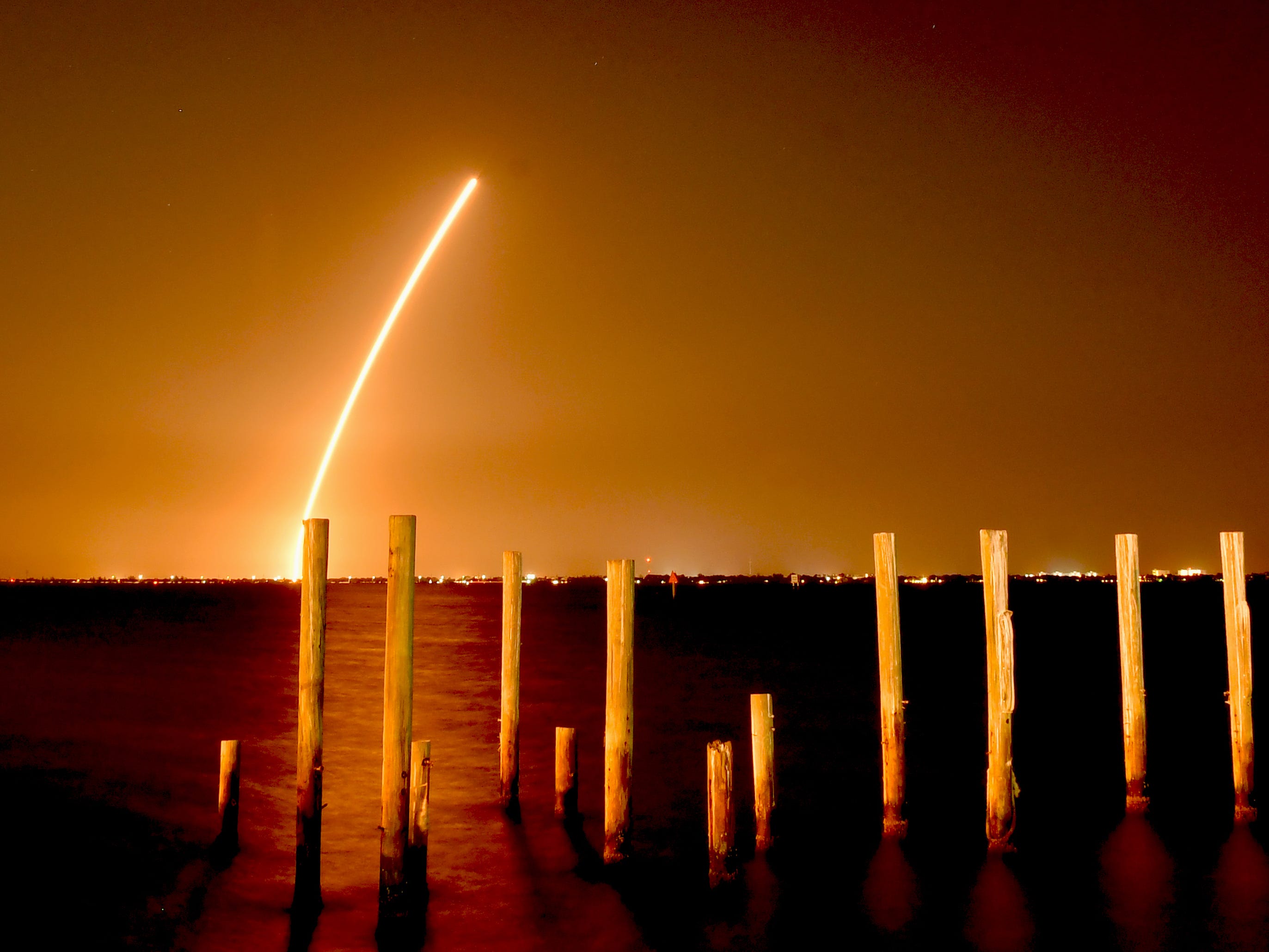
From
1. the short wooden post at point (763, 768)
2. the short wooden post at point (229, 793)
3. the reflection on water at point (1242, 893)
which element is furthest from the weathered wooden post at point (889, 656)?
the short wooden post at point (229, 793)

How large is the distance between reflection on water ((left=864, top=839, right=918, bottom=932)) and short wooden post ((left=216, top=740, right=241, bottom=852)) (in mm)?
5281

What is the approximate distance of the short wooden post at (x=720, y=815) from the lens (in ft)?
22.7

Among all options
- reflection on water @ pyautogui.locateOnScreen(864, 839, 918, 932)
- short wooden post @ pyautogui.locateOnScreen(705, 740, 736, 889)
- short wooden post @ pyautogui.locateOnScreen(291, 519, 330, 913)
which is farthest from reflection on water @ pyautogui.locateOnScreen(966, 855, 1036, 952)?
short wooden post @ pyautogui.locateOnScreen(291, 519, 330, 913)

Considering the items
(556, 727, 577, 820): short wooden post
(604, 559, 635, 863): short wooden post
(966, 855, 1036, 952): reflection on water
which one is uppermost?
(604, 559, 635, 863): short wooden post

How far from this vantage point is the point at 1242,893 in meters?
7.97

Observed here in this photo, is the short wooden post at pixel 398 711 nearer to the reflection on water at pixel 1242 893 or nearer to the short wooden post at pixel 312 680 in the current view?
the short wooden post at pixel 312 680

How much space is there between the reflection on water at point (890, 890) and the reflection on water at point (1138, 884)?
152 centimetres

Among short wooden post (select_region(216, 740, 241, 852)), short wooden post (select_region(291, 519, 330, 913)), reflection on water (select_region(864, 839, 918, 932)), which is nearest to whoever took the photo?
short wooden post (select_region(291, 519, 330, 913))

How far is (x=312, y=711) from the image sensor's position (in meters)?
6.62

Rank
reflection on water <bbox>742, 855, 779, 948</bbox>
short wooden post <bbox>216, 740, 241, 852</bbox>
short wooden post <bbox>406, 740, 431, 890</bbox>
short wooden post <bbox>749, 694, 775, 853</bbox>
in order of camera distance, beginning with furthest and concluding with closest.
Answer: short wooden post <bbox>216, 740, 241, 852</bbox>, short wooden post <bbox>749, 694, 775, 853</bbox>, reflection on water <bbox>742, 855, 779, 948</bbox>, short wooden post <bbox>406, 740, 431, 890</bbox>

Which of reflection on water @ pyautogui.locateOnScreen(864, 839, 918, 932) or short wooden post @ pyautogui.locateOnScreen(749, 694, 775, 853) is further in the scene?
reflection on water @ pyautogui.locateOnScreen(864, 839, 918, 932)

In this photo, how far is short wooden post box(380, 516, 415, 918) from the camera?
6.42 m

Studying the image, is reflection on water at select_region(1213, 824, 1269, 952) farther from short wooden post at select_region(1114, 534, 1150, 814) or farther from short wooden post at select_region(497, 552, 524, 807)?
short wooden post at select_region(497, 552, 524, 807)

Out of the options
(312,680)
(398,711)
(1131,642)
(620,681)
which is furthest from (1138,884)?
(312,680)
